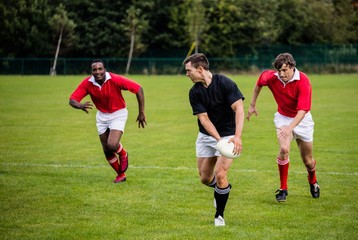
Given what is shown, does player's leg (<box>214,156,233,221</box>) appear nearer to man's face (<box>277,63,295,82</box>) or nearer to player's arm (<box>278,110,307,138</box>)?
player's arm (<box>278,110,307,138</box>)

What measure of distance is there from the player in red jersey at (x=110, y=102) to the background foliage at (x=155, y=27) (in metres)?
44.8

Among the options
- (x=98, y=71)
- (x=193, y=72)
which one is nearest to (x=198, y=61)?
(x=193, y=72)

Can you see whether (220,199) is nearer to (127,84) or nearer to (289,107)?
(289,107)

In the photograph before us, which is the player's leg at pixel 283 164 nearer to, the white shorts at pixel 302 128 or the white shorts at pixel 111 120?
the white shorts at pixel 302 128

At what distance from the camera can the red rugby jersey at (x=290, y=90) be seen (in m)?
8.89

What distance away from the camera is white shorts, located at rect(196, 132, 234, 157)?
8.11 meters

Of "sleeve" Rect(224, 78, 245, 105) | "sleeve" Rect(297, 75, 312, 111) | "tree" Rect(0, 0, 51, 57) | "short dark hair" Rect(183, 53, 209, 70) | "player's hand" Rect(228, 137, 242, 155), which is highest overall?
"short dark hair" Rect(183, 53, 209, 70)

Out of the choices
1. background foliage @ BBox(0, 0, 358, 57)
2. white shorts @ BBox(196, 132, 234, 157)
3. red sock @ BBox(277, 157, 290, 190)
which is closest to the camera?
white shorts @ BBox(196, 132, 234, 157)

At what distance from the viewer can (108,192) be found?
9.70 meters

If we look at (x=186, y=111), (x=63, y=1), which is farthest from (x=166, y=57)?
(x=186, y=111)

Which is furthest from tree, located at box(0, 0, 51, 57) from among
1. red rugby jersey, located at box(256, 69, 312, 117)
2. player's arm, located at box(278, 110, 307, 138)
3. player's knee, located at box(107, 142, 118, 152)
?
player's arm, located at box(278, 110, 307, 138)

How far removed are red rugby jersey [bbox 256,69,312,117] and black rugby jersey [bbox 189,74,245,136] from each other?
1324 mm

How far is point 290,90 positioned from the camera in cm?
918

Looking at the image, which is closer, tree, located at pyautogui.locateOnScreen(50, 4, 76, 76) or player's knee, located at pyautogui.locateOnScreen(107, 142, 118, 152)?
player's knee, located at pyautogui.locateOnScreen(107, 142, 118, 152)
